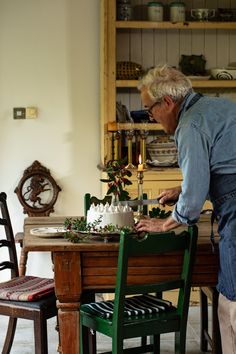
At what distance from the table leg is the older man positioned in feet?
1.31

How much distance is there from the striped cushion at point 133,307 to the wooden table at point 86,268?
79 millimetres

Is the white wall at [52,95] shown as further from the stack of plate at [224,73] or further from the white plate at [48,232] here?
the white plate at [48,232]

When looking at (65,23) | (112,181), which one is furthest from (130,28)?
(112,181)

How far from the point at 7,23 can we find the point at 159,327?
10.1ft

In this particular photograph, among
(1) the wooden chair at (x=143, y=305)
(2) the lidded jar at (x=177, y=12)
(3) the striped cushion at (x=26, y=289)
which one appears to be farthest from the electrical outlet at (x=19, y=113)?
(1) the wooden chair at (x=143, y=305)

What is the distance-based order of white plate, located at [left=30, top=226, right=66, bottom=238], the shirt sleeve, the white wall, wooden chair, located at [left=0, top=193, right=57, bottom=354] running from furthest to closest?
1. the white wall
2. wooden chair, located at [left=0, top=193, right=57, bottom=354]
3. white plate, located at [left=30, top=226, right=66, bottom=238]
4. the shirt sleeve

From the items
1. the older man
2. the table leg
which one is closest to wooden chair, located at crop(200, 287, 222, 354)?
the older man

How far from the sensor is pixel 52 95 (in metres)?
5.30

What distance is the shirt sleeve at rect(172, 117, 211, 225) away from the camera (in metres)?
2.67

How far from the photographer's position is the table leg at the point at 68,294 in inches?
112

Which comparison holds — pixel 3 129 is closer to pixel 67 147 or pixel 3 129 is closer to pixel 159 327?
pixel 67 147

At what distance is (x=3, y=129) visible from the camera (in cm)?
527

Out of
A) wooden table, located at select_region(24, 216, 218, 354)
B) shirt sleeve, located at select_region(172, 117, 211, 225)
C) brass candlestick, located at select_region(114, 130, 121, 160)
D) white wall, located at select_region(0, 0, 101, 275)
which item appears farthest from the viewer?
white wall, located at select_region(0, 0, 101, 275)

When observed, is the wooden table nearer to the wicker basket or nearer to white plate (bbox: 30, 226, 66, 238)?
white plate (bbox: 30, 226, 66, 238)
